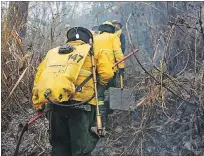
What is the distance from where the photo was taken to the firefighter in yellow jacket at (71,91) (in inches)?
137

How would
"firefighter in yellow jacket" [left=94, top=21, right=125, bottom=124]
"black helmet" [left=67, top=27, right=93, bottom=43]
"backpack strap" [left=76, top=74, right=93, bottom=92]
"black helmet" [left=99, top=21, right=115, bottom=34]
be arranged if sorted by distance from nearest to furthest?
"backpack strap" [left=76, top=74, right=93, bottom=92] → "black helmet" [left=67, top=27, right=93, bottom=43] → "firefighter in yellow jacket" [left=94, top=21, right=125, bottom=124] → "black helmet" [left=99, top=21, right=115, bottom=34]

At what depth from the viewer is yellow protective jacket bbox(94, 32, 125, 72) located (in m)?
6.05

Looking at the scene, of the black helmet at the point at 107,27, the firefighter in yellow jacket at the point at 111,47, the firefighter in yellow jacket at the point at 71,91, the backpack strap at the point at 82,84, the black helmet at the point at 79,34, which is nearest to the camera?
the firefighter in yellow jacket at the point at 71,91

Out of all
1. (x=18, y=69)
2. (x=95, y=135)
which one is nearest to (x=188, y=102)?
(x=95, y=135)

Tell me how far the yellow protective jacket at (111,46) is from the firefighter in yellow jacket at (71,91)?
207 centimetres

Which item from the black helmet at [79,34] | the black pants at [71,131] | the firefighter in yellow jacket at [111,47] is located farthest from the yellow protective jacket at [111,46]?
the black pants at [71,131]

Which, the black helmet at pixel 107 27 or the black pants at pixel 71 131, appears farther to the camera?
the black helmet at pixel 107 27

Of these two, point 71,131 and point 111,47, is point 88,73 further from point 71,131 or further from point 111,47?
point 111,47

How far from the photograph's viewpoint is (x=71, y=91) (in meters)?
3.46

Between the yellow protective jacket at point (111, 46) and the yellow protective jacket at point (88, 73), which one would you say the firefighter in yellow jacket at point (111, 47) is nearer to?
the yellow protective jacket at point (111, 46)

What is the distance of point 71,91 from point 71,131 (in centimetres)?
50

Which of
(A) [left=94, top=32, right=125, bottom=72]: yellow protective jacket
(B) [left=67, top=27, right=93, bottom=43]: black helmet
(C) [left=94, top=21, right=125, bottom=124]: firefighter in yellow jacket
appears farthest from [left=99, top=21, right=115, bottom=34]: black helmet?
(B) [left=67, top=27, right=93, bottom=43]: black helmet

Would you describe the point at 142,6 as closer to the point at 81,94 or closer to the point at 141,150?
the point at 141,150

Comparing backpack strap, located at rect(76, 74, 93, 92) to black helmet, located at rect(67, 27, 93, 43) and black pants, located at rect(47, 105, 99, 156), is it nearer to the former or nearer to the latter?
black pants, located at rect(47, 105, 99, 156)
